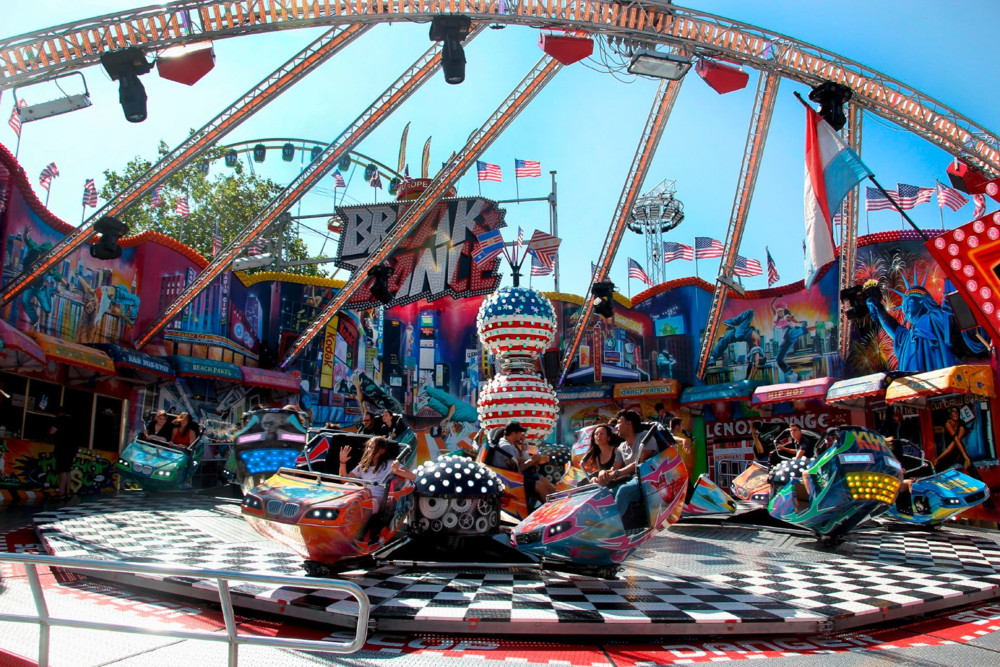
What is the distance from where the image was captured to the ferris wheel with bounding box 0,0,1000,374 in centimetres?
805

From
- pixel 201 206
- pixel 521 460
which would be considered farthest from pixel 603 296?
pixel 201 206

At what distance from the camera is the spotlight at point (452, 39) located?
26.1 feet

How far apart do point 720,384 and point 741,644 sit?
609 inches

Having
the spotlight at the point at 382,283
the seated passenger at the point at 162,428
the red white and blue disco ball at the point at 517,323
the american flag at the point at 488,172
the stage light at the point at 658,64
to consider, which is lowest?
the seated passenger at the point at 162,428

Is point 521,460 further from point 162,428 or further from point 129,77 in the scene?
point 162,428

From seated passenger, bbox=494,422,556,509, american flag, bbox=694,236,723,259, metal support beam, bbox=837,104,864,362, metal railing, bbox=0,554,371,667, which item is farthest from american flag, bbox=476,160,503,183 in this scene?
metal railing, bbox=0,554,371,667

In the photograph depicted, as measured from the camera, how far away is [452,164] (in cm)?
1345

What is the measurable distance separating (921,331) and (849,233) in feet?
10.3

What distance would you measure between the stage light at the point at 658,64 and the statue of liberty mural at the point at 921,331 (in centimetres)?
885

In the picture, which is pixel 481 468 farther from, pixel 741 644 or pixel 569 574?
pixel 741 644

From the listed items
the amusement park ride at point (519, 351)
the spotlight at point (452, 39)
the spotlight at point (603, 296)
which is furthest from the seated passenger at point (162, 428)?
the spotlight at point (603, 296)

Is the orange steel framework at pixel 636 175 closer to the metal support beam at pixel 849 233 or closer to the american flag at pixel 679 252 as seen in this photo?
the metal support beam at pixel 849 233

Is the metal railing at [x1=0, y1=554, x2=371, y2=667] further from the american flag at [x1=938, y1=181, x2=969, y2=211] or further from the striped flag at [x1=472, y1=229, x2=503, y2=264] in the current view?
the american flag at [x1=938, y1=181, x2=969, y2=211]

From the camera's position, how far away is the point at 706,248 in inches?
764
